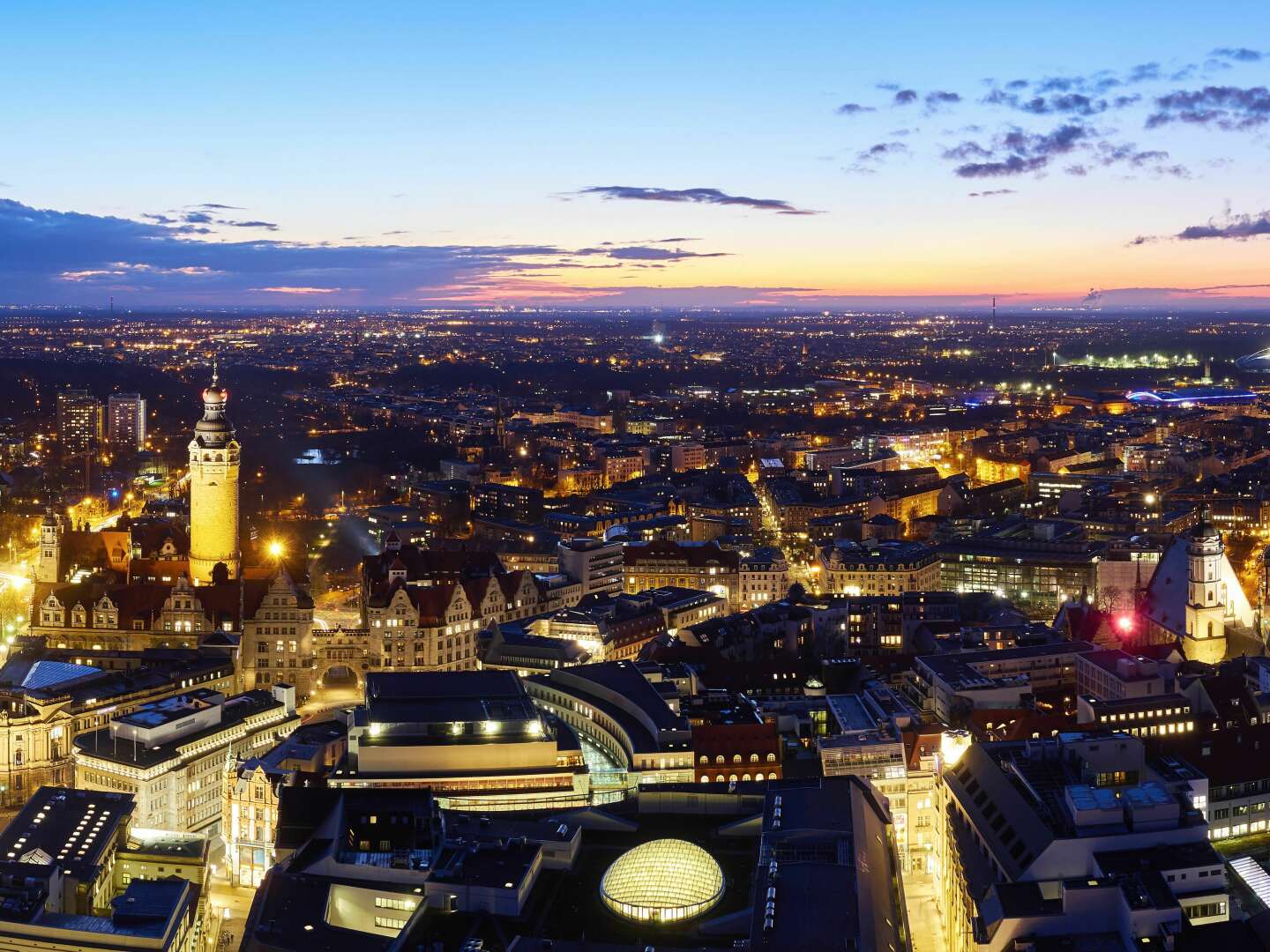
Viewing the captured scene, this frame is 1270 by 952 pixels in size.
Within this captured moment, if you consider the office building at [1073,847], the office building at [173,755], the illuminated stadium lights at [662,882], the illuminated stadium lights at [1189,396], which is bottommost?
the office building at [173,755]

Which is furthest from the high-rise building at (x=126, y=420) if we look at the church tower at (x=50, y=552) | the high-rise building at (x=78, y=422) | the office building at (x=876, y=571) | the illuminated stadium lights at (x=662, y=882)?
the illuminated stadium lights at (x=662, y=882)

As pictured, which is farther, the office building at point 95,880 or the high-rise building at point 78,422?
the high-rise building at point 78,422

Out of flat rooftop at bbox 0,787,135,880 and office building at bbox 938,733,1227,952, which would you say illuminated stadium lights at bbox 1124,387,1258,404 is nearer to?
office building at bbox 938,733,1227,952

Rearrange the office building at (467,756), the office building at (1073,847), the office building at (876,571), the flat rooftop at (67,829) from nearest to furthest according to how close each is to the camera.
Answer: the office building at (1073,847) < the flat rooftop at (67,829) < the office building at (467,756) < the office building at (876,571)

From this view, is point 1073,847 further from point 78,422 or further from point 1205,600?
point 78,422

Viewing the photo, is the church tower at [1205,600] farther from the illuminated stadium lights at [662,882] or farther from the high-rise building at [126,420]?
the high-rise building at [126,420]

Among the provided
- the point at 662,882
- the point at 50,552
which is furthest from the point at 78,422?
the point at 662,882
